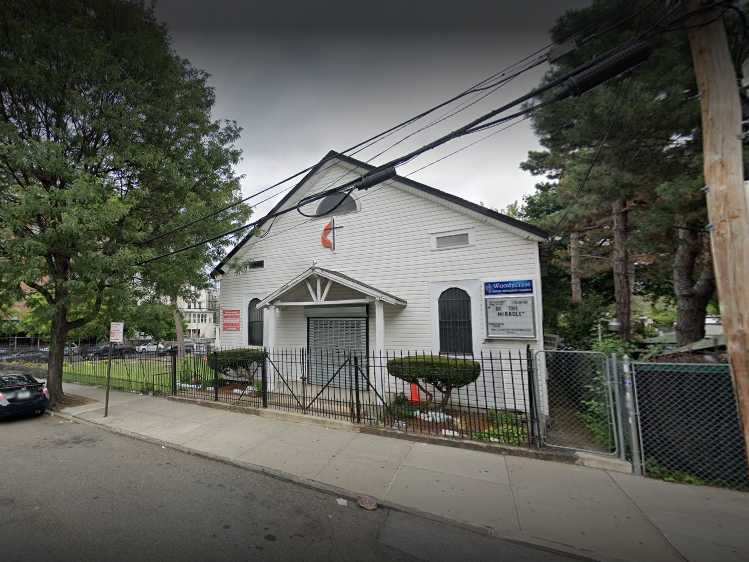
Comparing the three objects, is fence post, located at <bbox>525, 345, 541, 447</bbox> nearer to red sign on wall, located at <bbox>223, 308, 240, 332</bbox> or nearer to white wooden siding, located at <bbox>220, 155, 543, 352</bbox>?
white wooden siding, located at <bbox>220, 155, 543, 352</bbox>

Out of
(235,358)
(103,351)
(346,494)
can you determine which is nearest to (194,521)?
(346,494)

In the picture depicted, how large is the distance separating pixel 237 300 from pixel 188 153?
5.48 meters

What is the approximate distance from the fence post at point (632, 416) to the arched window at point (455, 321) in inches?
154

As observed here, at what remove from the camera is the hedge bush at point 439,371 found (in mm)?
7191

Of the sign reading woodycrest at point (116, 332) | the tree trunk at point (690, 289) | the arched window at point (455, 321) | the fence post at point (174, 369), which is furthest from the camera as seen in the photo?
the fence post at point (174, 369)

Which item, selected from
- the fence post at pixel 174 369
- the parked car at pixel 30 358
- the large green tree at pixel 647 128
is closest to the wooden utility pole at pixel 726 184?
the large green tree at pixel 647 128

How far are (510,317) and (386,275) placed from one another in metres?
3.76

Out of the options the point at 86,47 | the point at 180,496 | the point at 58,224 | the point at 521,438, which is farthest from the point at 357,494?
the point at 86,47

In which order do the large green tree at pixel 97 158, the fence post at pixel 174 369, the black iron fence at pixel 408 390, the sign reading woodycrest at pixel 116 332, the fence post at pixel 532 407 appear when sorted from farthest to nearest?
the fence post at pixel 174 369 < the sign reading woodycrest at pixel 116 332 < the large green tree at pixel 97 158 < the black iron fence at pixel 408 390 < the fence post at pixel 532 407

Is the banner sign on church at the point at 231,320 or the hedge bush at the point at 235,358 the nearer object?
the hedge bush at the point at 235,358

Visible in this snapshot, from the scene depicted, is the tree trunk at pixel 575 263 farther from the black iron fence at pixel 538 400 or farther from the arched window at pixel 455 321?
the arched window at pixel 455 321

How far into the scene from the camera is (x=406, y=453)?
5.79 metres

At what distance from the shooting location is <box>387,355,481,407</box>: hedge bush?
7.19 m

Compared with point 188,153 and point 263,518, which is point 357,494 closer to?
point 263,518
